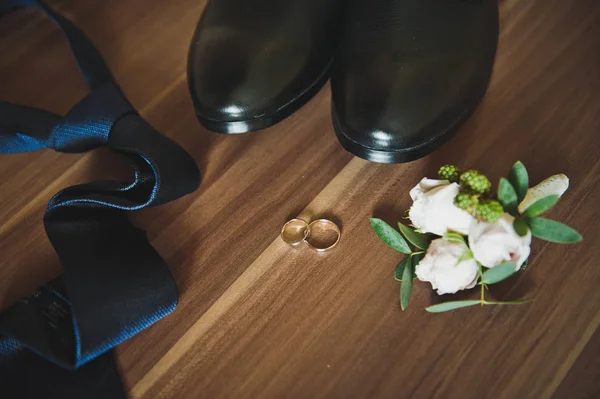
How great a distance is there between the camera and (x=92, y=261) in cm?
48

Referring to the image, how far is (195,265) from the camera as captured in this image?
0.50 meters

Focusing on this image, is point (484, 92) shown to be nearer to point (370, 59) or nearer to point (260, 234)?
point (370, 59)

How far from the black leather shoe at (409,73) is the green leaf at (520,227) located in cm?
12

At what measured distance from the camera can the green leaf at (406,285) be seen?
0.44m

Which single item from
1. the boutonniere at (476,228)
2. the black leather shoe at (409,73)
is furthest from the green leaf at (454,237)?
the black leather shoe at (409,73)

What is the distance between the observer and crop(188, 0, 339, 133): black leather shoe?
20.0 inches

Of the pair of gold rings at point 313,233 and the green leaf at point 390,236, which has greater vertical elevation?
the green leaf at point 390,236

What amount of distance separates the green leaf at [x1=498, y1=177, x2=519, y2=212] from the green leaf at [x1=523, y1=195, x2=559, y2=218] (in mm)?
11

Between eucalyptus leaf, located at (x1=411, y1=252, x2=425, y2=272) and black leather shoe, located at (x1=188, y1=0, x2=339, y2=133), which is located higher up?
black leather shoe, located at (x1=188, y1=0, x2=339, y2=133)

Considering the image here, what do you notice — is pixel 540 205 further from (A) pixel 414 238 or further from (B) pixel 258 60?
(B) pixel 258 60

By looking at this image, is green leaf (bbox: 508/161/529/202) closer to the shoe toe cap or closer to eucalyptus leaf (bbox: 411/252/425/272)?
eucalyptus leaf (bbox: 411/252/425/272)

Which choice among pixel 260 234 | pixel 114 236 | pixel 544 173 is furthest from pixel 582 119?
pixel 114 236

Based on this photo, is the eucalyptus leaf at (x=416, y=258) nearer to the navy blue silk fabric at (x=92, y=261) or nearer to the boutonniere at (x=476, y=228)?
the boutonniere at (x=476, y=228)

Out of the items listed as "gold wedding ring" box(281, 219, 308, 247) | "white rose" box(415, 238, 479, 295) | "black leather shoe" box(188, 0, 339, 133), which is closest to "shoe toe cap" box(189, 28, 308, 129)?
"black leather shoe" box(188, 0, 339, 133)
